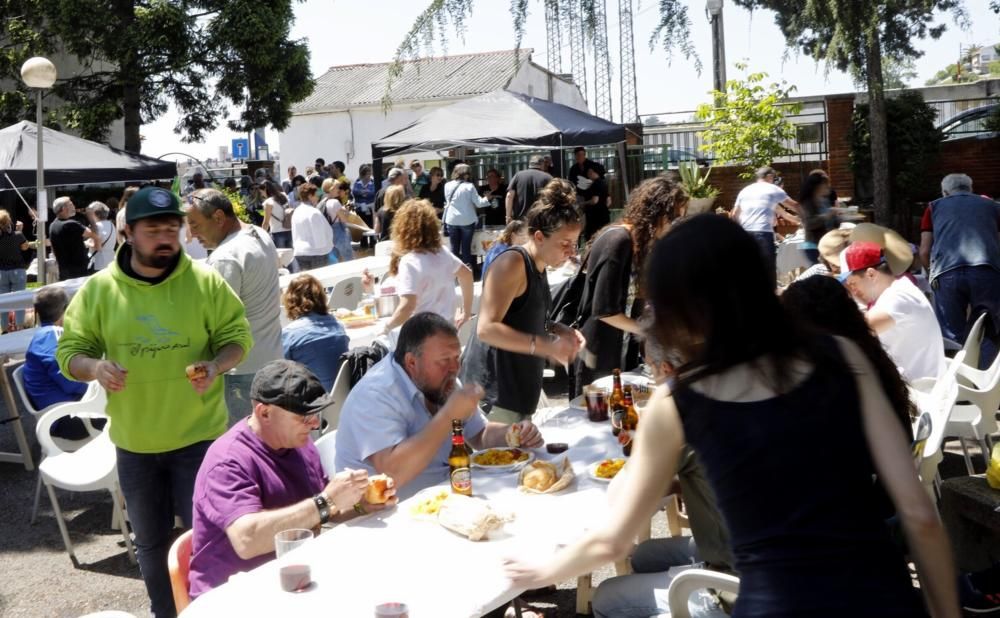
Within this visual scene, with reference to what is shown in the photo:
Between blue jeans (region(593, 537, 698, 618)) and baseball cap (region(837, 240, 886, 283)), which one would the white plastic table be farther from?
baseball cap (region(837, 240, 886, 283))

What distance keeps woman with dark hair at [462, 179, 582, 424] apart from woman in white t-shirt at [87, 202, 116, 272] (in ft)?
33.7

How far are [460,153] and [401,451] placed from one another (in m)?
18.3

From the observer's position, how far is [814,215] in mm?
10961

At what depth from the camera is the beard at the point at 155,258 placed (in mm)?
3734

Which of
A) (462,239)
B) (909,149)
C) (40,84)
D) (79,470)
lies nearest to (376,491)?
(79,470)

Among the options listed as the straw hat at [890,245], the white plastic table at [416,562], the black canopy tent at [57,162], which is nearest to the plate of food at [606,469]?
the white plastic table at [416,562]

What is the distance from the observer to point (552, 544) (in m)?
2.96

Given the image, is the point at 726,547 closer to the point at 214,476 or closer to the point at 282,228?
the point at 214,476

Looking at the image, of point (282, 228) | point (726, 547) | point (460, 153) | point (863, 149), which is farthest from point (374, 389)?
point (460, 153)

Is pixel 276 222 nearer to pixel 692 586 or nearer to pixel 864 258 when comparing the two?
pixel 864 258

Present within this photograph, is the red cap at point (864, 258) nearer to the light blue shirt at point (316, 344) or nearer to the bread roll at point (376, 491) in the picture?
the light blue shirt at point (316, 344)

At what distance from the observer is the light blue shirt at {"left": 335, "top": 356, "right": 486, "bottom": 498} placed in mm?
3438

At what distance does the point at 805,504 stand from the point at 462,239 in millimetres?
13041

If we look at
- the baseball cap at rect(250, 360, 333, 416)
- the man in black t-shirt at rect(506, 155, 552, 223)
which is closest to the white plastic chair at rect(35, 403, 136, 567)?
the baseball cap at rect(250, 360, 333, 416)
